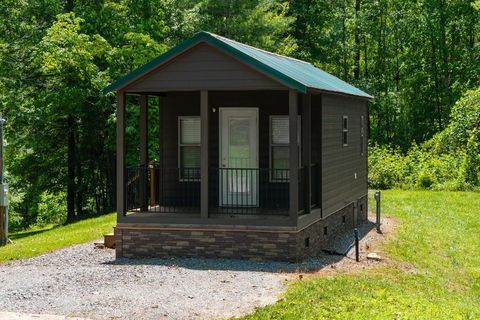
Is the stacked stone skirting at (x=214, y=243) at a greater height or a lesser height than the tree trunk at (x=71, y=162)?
lesser

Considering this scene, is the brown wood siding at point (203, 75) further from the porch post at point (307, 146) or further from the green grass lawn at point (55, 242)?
the green grass lawn at point (55, 242)

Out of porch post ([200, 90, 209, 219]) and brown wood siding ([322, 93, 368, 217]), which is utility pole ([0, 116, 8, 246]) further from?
brown wood siding ([322, 93, 368, 217])

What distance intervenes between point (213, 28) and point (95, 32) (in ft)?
17.0

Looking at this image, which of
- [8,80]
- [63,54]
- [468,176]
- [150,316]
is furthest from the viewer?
[468,176]

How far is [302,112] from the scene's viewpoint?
16.0 metres

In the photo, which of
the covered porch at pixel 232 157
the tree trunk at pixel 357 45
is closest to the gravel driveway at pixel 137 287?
the covered porch at pixel 232 157

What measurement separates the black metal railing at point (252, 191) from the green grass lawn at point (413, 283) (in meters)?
2.62

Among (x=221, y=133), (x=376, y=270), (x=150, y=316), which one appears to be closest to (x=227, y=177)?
(x=221, y=133)

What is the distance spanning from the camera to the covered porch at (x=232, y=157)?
15672 millimetres

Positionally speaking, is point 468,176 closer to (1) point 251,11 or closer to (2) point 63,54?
(1) point 251,11

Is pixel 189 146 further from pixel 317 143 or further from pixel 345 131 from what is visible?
pixel 345 131

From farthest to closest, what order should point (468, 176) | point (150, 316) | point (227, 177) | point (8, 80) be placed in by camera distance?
1. point (468, 176)
2. point (8, 80)
3. point (227, 177)
4. point (150, 316)

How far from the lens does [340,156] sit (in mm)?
18172

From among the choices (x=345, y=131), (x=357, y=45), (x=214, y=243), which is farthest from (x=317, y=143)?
(x=357, y=45)
